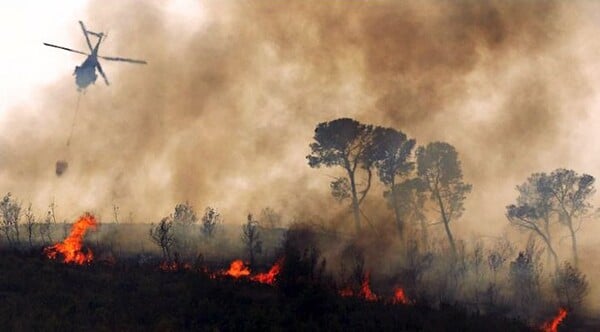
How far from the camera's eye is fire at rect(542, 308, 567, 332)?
43425mm

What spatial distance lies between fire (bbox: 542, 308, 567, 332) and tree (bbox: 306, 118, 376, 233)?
75.7 ft

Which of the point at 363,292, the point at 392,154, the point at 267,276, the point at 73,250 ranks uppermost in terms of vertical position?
the point at 392,154

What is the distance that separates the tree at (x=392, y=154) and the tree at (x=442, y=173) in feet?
5.04

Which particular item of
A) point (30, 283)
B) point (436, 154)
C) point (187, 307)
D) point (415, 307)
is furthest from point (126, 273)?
point (436, 154)

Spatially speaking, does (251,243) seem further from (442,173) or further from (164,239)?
(442,173)

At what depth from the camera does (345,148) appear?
6191 centimetres

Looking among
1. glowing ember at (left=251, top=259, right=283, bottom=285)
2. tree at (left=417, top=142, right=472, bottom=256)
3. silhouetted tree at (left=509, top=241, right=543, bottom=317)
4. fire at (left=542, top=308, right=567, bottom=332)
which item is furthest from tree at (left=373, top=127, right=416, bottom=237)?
glowing ember at (left=251, top=259, right=283, bottom=285)

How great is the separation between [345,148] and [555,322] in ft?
94.5

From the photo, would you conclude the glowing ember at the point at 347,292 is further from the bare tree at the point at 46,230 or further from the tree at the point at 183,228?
the bare tree at the point at 46,230

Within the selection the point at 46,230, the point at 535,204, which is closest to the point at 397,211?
the point at 535,204

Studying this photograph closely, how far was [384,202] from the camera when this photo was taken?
72625 millimetres

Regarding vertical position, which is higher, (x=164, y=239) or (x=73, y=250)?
(x=164, y=239)

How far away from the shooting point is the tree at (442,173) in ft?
202

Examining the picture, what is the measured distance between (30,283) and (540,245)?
226ft
